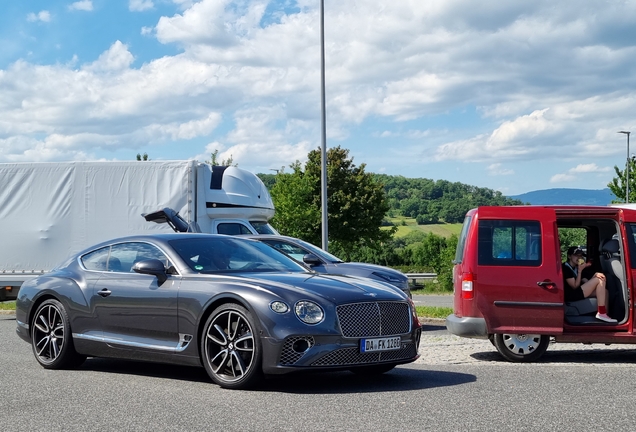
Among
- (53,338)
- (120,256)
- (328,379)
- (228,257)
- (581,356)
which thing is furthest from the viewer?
(581,356)

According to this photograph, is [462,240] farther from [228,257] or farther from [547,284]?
[228,257]

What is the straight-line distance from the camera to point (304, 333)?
7633 mm

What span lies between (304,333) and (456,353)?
4250mm

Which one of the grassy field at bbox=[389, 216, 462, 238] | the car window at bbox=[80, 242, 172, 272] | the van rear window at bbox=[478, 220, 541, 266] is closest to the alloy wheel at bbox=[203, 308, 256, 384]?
the car window at bbox=[80, 242, 172, 272]

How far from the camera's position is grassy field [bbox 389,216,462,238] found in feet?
336

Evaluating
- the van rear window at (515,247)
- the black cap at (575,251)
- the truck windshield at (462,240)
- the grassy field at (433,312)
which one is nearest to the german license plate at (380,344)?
the van rear window at (515,247)

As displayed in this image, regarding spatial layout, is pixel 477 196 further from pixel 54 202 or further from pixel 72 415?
pixel 72 415

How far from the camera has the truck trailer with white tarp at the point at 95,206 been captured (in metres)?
18.3

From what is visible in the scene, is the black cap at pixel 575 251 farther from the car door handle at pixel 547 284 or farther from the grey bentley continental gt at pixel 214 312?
the grey bentley continental gt at pixel 214 312

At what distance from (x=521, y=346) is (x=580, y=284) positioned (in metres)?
1.40

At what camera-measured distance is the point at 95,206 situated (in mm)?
18547

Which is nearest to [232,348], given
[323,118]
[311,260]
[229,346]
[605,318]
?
[229,346]

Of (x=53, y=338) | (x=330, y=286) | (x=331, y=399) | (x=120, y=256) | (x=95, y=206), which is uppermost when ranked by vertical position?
(x=95, y=206)

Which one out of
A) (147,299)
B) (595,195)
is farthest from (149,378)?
(595,195)
